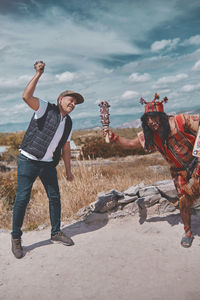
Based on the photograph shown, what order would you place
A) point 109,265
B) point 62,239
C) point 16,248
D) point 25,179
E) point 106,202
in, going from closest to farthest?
point 109,265 < point 25,179 < point 16,248 < point 62,239 < point 106,202

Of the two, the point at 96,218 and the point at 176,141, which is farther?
the point at 96,218

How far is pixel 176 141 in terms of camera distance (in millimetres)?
3756

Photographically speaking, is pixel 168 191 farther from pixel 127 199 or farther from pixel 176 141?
pixel 176 141

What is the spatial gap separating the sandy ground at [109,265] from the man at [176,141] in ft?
1.58

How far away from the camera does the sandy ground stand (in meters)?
3.02

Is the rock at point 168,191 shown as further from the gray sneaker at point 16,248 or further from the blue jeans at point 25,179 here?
the gray sneaker at point 16,248

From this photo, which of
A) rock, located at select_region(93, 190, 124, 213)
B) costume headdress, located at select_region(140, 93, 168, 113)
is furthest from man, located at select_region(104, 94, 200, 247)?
rock, located at select_region(93, 190, 124, 213)

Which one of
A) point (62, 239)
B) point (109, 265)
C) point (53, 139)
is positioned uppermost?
point (53, 139)

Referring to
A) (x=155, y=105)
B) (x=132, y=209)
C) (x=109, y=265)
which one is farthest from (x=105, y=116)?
(x=132, y=209)

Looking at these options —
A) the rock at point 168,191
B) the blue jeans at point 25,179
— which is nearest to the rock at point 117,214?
the rock at point 168,191

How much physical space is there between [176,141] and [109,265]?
173 centimetres

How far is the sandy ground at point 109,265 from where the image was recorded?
3023mm

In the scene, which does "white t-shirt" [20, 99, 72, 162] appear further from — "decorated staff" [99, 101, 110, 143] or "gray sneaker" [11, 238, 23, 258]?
"gray sneaker" [11, 238, 23, 258]

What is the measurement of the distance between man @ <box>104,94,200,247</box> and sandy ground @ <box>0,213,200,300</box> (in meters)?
0.48
